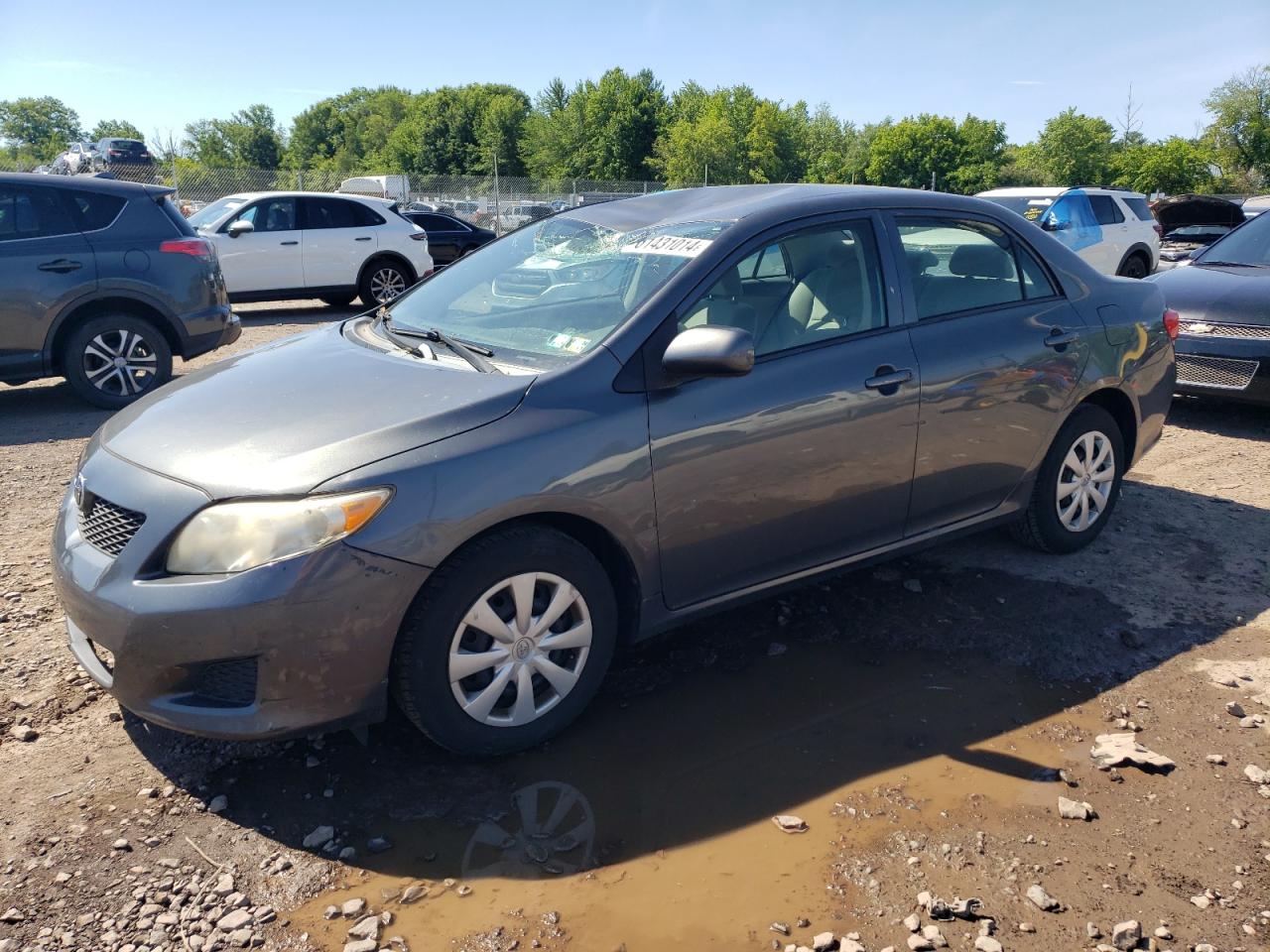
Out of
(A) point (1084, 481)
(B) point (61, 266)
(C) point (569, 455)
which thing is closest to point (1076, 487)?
(A) point (1084, 481)

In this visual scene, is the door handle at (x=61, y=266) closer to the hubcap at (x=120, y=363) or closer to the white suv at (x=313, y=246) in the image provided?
the hubcap at (x=120, y=363)

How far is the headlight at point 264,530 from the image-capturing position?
268 centimetres

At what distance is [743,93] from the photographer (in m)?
80.5

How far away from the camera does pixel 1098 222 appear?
49.3ft

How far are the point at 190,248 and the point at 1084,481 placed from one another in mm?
6913

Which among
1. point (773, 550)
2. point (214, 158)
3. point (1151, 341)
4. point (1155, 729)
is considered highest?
point (214, 158)

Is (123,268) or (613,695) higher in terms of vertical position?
(123,268)

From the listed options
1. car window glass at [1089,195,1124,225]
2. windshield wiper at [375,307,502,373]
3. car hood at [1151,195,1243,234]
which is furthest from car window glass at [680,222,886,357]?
car hood at [1151,195,1243,234]

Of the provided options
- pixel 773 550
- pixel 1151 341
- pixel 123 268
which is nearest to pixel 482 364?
pixel 773 550

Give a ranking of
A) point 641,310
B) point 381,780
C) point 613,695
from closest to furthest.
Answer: point 381,780, point 641,310, point 613,695

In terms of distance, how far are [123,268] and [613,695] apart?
6.16m

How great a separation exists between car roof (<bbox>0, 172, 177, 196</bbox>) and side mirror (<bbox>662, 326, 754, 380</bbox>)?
20.8 ft

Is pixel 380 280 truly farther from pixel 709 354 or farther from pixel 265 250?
pixel 709 354

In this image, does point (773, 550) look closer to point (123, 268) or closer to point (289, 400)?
point (289, 400)
